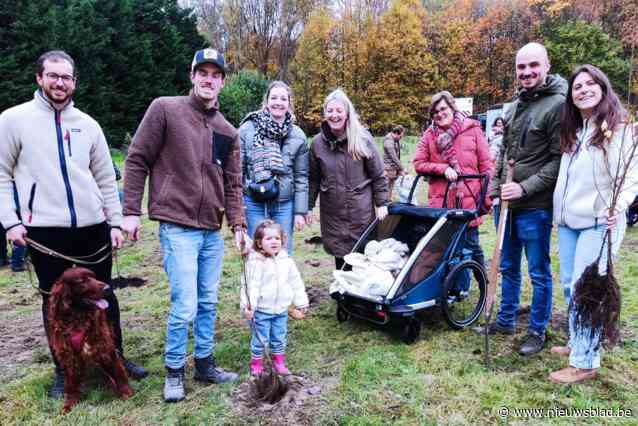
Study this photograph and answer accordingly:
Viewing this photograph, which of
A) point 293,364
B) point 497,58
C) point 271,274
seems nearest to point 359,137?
point 271,274

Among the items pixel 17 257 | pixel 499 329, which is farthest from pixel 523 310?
pixel 17 257

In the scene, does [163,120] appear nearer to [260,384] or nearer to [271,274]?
[271,274]

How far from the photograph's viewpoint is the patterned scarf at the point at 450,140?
4.04 meters

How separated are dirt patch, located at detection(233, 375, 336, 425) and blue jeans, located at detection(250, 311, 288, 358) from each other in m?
0.21

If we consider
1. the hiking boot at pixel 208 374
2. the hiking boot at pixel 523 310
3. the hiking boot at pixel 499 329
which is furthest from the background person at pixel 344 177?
the hiking boot at pixel 523 310

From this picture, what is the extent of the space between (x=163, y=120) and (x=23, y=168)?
2.78ft

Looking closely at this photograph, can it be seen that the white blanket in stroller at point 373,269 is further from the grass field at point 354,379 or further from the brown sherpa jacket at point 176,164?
the brown sherpa jacket at point 176,164

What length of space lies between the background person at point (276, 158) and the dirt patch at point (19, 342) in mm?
1964

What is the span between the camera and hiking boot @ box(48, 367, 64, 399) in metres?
2.98

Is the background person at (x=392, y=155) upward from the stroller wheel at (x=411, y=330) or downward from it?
upward

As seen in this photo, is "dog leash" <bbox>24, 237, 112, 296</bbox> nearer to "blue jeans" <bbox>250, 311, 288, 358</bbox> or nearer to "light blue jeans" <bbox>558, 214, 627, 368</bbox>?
"blue jeans" <bbox>250, 311, 288, 358</bbox>

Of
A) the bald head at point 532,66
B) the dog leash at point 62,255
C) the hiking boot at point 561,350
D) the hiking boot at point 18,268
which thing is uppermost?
the bald head at point 532,66

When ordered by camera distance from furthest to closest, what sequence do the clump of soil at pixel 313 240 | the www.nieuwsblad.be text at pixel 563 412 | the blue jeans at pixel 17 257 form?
1. the clump of soil at pixel 313 240
2. the blue jeans at pixel 17 257
3. the www.nieuwsblad.be text at pixel 563 412

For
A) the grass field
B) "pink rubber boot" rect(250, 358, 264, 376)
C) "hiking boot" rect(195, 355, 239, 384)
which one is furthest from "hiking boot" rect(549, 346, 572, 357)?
"hiking boot" rect(195, 355, 239, 384)
